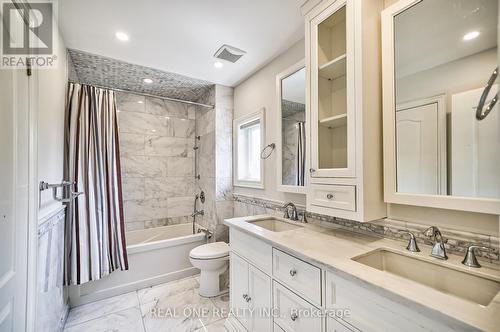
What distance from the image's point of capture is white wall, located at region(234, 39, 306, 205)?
6.31 ft

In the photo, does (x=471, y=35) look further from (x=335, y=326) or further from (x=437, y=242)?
(x=335, y=326)

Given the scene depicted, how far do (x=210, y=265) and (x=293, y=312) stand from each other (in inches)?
48.3

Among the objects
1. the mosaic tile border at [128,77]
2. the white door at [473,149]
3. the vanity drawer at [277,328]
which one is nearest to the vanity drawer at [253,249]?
the vanity drawer at [277,328]

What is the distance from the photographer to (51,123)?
5.05 feet

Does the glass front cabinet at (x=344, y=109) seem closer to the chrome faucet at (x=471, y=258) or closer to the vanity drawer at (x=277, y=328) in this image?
the chrome faucet at (x=471, y=258)

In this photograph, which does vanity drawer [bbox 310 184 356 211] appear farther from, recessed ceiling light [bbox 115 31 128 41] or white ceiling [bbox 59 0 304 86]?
recessed ceiling light [bbox 115 31 128 41]

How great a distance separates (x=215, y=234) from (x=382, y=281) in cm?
211

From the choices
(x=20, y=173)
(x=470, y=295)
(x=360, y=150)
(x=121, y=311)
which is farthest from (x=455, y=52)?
(x=121, y=311)

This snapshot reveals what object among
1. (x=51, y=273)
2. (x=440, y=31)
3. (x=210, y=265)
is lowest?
(x=210, y=265)

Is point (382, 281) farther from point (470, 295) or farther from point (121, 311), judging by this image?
point (121, 311)

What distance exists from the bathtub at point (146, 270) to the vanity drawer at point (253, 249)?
1179mm

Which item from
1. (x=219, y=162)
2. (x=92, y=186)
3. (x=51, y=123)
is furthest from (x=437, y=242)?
(x=92, y=186)

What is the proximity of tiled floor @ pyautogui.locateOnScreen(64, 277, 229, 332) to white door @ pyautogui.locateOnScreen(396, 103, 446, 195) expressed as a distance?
1772 millimetres

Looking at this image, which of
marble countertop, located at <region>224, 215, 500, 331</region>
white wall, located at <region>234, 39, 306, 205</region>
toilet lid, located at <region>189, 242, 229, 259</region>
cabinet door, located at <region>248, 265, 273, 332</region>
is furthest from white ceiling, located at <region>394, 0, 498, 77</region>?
toilet lid, located at <region>189, 242, 229, 259</region>
